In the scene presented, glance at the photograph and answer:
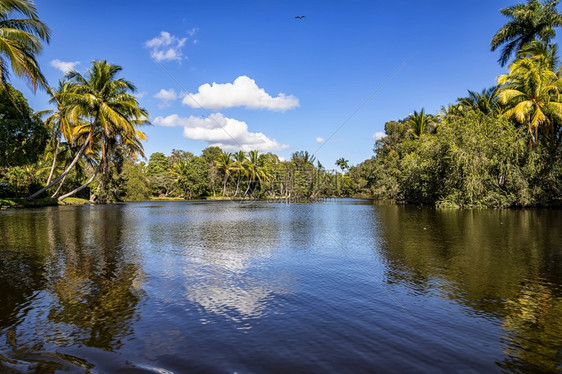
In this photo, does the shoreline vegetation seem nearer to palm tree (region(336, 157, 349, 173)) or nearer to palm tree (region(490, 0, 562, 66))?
palm tree (region(490, 0, 562, 66))

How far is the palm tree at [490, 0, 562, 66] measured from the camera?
35.0 meters

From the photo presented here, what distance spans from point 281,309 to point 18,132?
36338 millimetres

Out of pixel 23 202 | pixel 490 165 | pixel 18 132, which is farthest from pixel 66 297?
pixel 23 202

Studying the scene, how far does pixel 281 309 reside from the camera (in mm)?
7270

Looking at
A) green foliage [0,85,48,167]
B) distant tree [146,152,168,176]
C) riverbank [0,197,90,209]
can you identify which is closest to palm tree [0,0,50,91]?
green foliage [0,85,48,167]

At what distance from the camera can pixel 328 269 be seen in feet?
35.8

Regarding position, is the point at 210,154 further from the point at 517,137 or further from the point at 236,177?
the point at 517,137

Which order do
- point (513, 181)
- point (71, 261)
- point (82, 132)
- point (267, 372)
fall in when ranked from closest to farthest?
point (267, 372), point (71, 261), point (513, 181), point (82, 132)

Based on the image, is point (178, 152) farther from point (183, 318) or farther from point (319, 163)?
point (183, 318)

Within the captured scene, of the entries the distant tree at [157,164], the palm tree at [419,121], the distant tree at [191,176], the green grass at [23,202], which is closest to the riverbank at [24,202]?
the green grass at [23,202]

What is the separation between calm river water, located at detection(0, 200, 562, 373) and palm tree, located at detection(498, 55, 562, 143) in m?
25.0

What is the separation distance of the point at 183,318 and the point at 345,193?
396 ft

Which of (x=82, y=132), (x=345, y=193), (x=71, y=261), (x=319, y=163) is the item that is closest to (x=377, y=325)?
(x=71, y=261)

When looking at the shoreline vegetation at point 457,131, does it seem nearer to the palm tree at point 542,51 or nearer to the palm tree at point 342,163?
the palm tree at point 542,51
